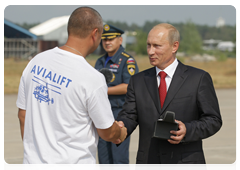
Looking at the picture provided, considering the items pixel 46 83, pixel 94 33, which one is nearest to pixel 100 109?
pixel 46 83

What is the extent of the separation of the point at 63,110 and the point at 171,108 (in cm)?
98

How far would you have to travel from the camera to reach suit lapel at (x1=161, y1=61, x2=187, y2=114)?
110 inches

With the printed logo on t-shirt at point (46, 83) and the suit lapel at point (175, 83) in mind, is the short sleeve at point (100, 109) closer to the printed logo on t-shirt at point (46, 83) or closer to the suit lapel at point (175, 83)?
the printed logo on t-shirt at point (46, 83)

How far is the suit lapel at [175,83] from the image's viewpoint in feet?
9.16

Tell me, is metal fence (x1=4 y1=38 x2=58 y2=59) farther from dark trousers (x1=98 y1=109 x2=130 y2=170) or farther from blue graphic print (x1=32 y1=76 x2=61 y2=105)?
blue graphic print (x1=32 y1=76 x2=61 y2=105)

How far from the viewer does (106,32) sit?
16.3 feet

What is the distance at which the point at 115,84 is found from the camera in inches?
188

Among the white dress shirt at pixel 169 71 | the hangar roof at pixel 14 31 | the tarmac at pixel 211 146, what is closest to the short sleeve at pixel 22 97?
the white dress shirt at pixel 169 71

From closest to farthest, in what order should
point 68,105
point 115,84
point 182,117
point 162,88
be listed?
point 68,105, point 182,117, point 162,88, point 115,84

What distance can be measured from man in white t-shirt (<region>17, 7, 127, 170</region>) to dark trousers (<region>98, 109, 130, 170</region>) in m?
2.23

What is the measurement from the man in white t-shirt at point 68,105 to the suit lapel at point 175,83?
2.04 feet

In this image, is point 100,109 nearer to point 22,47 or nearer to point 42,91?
point 42,91

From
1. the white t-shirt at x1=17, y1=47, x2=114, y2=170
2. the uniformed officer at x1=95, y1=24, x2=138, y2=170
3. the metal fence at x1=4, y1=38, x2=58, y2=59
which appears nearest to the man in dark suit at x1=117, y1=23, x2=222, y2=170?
the white t-shirt at x1=17, y1=47, x2=114, y2=170

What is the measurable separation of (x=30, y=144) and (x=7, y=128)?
647 cm
